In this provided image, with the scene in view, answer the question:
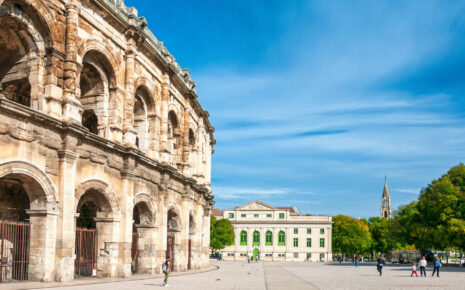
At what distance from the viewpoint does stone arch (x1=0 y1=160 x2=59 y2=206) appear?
585 inches

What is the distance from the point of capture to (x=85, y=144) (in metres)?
18.0

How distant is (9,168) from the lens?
14523 millimetres

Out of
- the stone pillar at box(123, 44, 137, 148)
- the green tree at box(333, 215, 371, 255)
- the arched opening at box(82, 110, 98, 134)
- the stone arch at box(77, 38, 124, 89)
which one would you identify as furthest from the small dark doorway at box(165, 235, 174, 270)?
the green tree at box(333, 215, 371, 255)

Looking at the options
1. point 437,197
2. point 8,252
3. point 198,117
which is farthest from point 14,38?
point 437,197

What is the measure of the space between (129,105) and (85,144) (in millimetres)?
3968

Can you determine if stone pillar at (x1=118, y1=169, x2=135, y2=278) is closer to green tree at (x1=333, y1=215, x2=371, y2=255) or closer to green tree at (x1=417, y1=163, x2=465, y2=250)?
green tree at (x1=417, y1=163, x2=465, y2=250)

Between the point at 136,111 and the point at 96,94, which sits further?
the point at 136,111

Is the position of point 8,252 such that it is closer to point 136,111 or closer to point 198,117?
point 136,111

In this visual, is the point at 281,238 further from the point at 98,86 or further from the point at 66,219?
the point at 66,219

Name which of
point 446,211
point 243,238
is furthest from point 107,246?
point 243,238

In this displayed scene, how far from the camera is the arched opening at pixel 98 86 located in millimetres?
20409

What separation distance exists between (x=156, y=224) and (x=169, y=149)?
488 cm

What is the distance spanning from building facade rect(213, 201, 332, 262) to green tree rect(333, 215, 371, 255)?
3.41m

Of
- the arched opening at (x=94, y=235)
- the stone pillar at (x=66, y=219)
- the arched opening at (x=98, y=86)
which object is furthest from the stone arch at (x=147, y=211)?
the stone pillar at (x=66, y=219)
